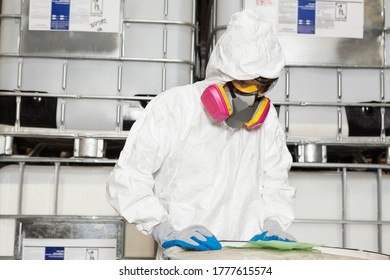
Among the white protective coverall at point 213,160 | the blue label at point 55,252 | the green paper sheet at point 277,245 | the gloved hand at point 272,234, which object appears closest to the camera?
the green paper sheet at point 277,245

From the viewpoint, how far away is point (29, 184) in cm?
190

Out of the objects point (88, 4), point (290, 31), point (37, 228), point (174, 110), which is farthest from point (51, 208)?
point (290, 31)

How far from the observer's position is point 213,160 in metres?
1.61

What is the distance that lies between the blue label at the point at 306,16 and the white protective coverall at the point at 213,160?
1.26 feet

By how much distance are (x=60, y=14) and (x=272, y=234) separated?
1.09 meters

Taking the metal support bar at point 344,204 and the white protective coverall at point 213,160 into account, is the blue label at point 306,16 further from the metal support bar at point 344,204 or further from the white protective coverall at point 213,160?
the metal support bar at point 344,204

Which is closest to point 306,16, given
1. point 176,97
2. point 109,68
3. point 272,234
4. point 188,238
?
point 176,97

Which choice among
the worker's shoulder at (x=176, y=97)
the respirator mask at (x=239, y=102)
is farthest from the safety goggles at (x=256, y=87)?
the worker's shoulder at (x=176, y=97)

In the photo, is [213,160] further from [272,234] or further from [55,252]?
[55,252]

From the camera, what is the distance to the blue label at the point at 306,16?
192 centimetres

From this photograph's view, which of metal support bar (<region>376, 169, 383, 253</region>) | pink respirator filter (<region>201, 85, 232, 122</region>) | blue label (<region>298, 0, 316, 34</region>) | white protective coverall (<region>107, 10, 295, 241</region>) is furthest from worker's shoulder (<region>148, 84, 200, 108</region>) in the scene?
metal support bar (<region>376, 169, 383, 253</region>)

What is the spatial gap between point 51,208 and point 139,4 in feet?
2.63

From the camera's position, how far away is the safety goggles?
1.53 meters
